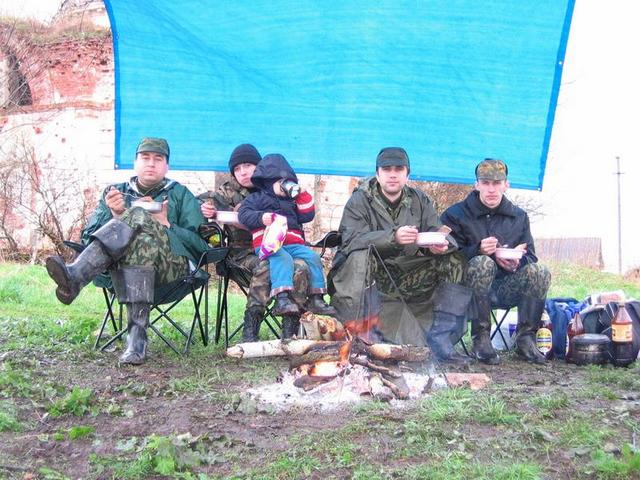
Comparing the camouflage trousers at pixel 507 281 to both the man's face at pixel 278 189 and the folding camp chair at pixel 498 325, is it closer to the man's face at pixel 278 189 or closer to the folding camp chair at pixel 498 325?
the folding camp chair at pixel 498 325

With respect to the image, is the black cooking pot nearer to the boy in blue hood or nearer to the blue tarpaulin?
the blue tarpaulin

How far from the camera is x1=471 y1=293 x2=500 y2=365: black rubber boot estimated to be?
4.28m

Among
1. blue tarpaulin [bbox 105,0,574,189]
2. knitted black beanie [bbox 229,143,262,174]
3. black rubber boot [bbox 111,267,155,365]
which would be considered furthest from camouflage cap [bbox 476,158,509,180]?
black rubber boot [bbox 111,267,155,365]

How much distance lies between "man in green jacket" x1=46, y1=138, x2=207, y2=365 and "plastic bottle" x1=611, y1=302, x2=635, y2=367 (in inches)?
103

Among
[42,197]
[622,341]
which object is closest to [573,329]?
[622,341]

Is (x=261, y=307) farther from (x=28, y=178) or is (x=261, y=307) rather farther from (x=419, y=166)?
(x=28, y=178)

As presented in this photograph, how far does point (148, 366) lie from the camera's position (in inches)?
154

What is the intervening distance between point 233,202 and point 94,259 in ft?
3.85

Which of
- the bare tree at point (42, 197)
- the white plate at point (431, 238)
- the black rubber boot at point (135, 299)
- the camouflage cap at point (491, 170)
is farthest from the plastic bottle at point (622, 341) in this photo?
the bare tree at point (42, 197)

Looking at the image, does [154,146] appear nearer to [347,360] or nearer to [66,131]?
[347,360]

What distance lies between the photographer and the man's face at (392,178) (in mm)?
4273

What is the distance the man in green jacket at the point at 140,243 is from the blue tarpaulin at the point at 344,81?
1.38ft

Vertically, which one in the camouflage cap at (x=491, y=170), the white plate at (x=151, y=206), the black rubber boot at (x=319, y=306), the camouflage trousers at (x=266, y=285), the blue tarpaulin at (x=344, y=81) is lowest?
the black rubber boot at (x=319, y=306)

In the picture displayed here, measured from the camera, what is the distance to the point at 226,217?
4.25 m
